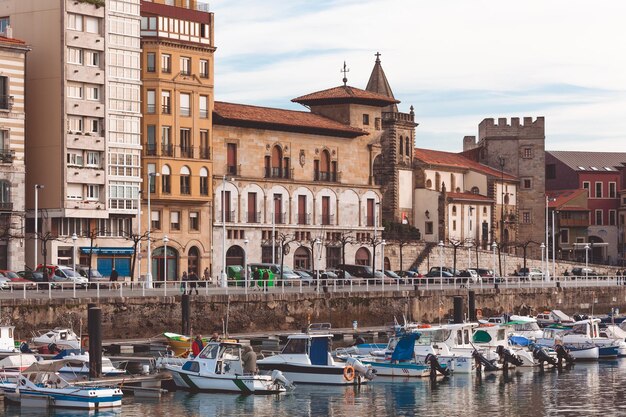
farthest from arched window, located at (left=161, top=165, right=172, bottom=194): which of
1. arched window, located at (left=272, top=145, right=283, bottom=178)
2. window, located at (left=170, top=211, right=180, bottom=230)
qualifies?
arched window, located at (left=272, top=145, right=283, bottom=178)

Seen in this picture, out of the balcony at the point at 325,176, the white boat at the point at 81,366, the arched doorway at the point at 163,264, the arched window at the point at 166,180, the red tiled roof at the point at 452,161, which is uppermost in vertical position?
the red tiled roof at the point at 452,161

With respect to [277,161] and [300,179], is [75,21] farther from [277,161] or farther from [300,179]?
[300,179]

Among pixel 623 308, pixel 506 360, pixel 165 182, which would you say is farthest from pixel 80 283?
pixel 623 308

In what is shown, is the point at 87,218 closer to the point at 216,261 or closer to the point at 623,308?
the point at 216,261

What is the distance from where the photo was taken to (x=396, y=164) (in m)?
133

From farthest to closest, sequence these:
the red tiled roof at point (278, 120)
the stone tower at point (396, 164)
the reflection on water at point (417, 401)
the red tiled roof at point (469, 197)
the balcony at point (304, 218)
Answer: the red tiled roof at point (469, 197) < the stone tower at point (396, 164) < the balcony at point (304, 218) < the red tiled roof at point (278, 120) < the reflection on water at point (417, 401)

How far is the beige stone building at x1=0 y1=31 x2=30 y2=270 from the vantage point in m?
92.6

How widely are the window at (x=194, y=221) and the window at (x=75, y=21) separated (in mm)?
16541

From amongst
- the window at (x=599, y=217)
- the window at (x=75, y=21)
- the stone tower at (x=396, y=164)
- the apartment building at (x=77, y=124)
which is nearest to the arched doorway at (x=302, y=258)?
the stone tower at (x=396, y=164)

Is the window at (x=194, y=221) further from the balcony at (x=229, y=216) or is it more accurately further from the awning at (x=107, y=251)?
the awning at (x=107, y=251)

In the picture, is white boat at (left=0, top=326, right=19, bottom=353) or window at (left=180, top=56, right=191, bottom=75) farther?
window at (left=180, top=56, right=191, bottom=75)

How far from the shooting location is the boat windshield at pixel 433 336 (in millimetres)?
64062

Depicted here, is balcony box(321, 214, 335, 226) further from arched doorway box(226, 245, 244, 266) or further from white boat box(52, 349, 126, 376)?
white boat box(52, 349, 126, 376)

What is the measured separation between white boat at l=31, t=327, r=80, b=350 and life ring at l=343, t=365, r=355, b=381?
11.3m
